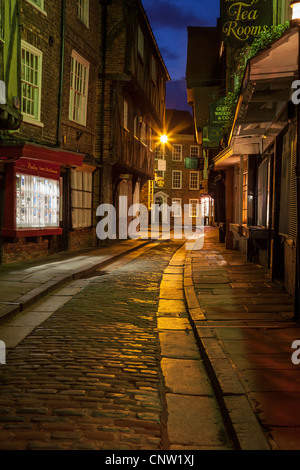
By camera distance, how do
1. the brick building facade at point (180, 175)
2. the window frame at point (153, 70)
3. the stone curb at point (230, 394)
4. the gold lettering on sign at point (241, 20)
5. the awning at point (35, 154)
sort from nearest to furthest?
1. the stone curb at point (230, 394)
2. the gold lettering on sign at point (241, 20)
3. the awning at point (35, 154)
4. the window frame at point (153, 70)
5. the brick building facade at point (180, 175)

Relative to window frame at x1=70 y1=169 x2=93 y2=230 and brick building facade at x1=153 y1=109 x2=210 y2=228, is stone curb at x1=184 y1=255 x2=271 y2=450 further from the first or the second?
brick building facade at x1=153 y1=109 x2=210 y2=228

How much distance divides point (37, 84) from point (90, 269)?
6.10 metres

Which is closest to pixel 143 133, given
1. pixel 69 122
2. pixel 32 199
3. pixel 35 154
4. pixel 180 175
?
pixel 69 122

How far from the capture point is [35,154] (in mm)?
12469

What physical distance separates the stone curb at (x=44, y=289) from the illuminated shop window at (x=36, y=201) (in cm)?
216

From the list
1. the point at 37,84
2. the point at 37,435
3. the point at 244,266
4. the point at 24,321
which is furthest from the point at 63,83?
the point at 37,435

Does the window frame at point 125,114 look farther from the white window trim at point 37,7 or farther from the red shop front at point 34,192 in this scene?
the white window trim at point 37,7

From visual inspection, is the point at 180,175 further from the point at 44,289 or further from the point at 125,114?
the point at 44,289

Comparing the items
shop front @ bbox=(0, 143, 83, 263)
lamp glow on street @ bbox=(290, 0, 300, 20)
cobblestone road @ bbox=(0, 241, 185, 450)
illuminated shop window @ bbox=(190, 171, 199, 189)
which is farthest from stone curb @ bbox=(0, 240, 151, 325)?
illuminated shop window @ bbox=(190, 171, 199, 189)

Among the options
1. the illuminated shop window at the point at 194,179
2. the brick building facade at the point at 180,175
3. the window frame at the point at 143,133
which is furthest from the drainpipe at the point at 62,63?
the illuminated shop window at the point at 194,179

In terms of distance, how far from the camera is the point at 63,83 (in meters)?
15.5

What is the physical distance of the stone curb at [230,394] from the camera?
10.2 feet

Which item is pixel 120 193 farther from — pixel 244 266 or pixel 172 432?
pixel 172 432
